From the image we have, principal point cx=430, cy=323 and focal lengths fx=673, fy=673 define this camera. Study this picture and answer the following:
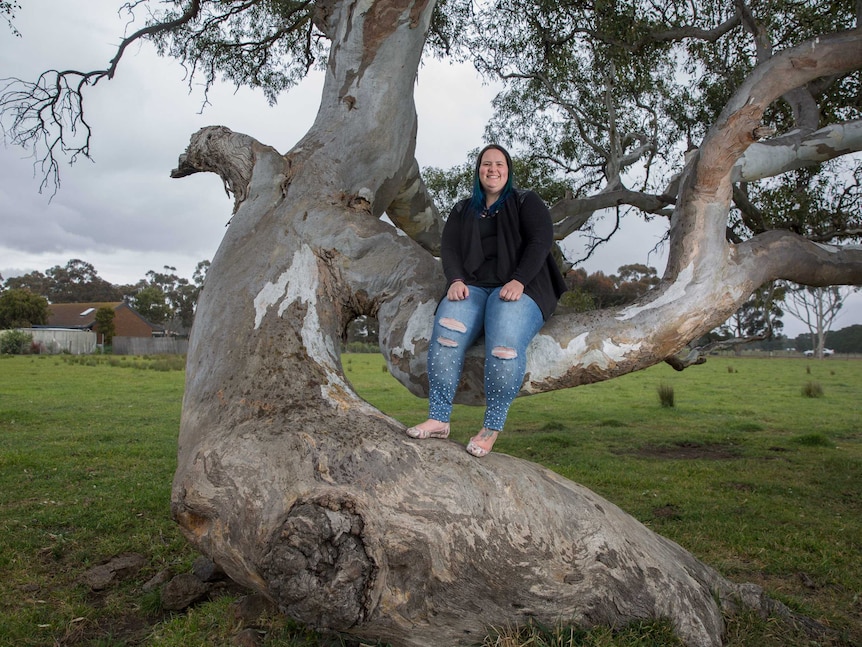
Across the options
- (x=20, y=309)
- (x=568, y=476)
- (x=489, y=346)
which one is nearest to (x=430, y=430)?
(x=489, y=346)

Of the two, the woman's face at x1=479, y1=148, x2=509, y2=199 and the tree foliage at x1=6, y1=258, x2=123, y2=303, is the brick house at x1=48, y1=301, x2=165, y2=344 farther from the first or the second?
the woman's face at x1=479, y1=148, x2=509, y2=199

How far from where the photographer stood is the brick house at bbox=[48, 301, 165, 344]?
155 feet

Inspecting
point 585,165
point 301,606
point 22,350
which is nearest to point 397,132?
point 301,606

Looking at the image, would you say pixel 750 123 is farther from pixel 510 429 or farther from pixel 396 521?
pixel 510 429

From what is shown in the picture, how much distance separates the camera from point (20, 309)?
39719 mm

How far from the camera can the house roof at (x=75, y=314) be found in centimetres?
4725

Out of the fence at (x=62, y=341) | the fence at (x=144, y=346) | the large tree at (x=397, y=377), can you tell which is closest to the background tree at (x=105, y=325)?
the fence at (x=62, y=341)

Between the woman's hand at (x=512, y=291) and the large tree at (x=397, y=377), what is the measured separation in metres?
0.36

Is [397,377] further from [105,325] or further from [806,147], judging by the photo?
[105,325]

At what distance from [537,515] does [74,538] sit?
371 centimetres

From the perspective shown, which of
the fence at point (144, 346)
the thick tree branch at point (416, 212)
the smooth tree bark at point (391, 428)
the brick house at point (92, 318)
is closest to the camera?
the smooth tree bark at point (391, 428)

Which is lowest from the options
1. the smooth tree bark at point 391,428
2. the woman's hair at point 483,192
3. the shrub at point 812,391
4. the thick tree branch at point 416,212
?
the shrub at point 812,391

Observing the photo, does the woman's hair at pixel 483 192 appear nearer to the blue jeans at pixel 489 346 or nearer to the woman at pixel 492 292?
the woman at pixel 492 292

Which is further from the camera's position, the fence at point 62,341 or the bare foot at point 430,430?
the fence at point 62,341
